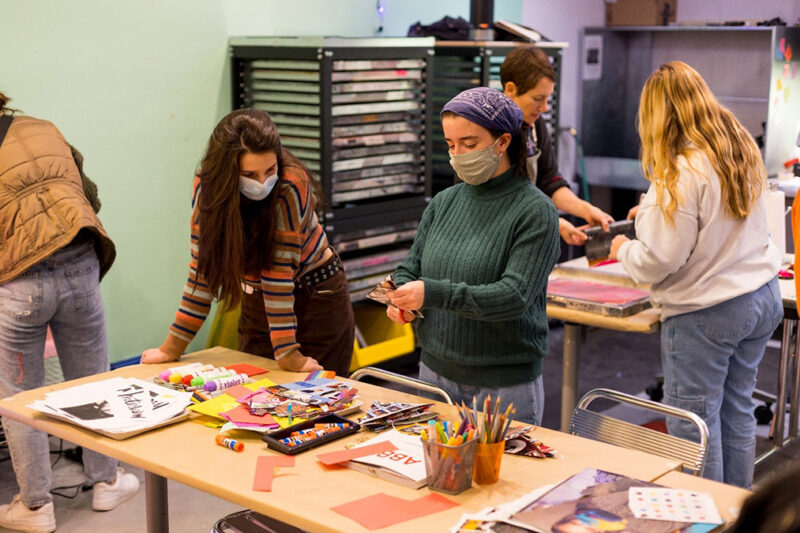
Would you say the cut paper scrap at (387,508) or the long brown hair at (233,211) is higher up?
the long brown hair at (233,211)

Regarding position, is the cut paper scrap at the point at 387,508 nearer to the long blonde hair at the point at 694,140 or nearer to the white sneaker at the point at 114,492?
the long blonde hair at the point at 694,140

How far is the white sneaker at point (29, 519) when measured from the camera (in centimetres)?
338

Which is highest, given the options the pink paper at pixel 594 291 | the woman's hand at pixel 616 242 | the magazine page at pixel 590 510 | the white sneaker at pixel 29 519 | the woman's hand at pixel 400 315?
the woman's hand at pixel 616 242

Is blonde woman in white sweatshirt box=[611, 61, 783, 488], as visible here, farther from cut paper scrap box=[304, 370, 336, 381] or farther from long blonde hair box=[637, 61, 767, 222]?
cut paper scrap box=[304, 370, 336, 381]

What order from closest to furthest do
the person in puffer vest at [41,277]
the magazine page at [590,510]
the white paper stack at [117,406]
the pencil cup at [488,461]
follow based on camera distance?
the magazine page at [590,510] → the pencil cup at [488,461] → the white paper stack at [117,406] → the person in puffer vest at [41,277]

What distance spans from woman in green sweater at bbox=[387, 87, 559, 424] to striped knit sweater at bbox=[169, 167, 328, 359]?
32cm

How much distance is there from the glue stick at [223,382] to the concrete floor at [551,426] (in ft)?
3.66

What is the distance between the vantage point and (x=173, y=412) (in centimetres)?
231

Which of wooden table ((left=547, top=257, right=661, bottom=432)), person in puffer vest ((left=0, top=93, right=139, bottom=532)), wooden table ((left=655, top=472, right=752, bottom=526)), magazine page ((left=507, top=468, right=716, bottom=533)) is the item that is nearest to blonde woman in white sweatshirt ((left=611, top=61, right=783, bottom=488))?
wooden table ((left=547, top=257, right=661, bottom=432))

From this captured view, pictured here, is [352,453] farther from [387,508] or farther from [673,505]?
[673,505]

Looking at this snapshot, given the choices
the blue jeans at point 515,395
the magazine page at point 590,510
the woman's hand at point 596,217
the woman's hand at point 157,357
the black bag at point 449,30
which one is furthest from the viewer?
the black bag at point 449,30

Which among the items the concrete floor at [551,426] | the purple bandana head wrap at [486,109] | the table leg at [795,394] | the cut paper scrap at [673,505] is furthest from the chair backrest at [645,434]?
the table leg at [795,394]

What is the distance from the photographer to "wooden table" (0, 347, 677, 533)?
1844 mm

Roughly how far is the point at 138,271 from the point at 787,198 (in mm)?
3322
